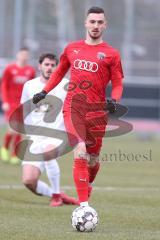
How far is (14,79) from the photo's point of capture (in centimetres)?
1845

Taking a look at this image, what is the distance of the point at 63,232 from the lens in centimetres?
814

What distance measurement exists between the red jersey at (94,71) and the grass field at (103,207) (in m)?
1.43

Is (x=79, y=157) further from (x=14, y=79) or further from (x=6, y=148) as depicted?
(x=14, y=79)

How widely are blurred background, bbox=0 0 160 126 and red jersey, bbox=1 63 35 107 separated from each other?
11.0 meters

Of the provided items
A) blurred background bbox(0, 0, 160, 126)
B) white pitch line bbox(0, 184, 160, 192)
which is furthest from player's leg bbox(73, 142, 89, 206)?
blurred background bbox(0, 0, 160, 126)

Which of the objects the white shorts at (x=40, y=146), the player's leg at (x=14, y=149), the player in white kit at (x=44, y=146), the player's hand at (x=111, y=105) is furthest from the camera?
the player's leg at (x=14, y=149)

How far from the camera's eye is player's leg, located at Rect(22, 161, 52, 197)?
427 inches

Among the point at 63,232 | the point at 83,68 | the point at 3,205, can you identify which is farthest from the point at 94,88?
the point at 3,205

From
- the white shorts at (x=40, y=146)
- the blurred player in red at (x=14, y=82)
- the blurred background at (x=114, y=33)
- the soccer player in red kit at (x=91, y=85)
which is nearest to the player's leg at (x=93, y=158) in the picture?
the soccer player in red kit at (x=91, y=85)

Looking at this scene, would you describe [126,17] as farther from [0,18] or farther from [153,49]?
[0,18]

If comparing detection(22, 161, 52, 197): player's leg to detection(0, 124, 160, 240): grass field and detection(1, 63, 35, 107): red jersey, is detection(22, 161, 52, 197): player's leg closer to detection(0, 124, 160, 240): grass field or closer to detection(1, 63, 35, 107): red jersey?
detection(0, 124, 160, 240): grass field

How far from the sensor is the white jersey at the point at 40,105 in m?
11.3

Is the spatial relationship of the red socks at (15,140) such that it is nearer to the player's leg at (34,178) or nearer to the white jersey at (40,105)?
the white jersey at (40,105)

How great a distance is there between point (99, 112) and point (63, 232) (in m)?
1.46
